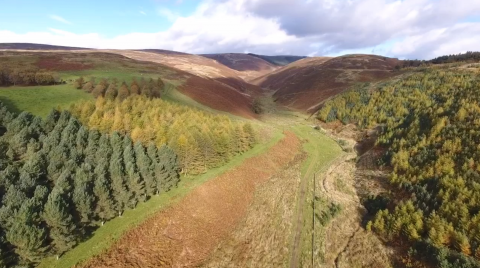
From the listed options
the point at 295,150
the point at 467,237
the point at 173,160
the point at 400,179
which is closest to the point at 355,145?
the point at 295,150

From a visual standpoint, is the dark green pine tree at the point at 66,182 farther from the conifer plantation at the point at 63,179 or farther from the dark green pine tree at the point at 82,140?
the dark green pine tree at the point at 82,140

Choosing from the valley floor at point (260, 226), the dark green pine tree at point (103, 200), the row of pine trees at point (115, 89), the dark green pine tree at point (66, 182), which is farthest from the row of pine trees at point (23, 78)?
the valley floor at point (260, 226)

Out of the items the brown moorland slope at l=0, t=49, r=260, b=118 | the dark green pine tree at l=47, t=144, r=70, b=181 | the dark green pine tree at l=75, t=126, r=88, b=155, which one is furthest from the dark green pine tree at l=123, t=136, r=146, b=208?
the brown moorland slope at l=0, t=49, r=260, b=118

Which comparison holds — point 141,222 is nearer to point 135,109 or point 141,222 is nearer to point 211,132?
point 211,132

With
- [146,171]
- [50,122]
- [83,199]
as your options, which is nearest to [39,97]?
[50,122]

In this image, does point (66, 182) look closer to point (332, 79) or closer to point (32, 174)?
point (32, 174)

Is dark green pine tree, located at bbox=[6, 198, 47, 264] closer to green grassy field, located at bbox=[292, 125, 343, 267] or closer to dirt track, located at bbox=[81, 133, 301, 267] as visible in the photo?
dirt track, located at bbox=[81, 133, 301, 267]
